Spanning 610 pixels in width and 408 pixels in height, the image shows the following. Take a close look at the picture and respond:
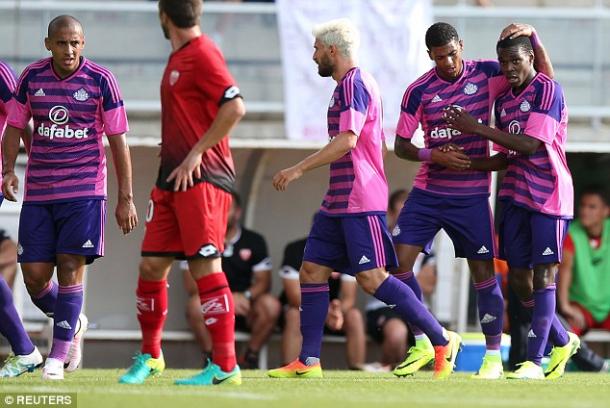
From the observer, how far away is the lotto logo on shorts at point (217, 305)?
7.64 meters

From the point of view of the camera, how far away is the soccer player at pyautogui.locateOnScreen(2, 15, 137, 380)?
28.8ft

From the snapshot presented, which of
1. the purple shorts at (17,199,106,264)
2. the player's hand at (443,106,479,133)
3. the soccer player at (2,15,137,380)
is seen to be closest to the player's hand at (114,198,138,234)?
the soccer player at (2,15,137,380)

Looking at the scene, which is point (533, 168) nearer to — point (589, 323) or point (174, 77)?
point (174, 77)

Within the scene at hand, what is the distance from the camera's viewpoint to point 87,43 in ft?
45.4

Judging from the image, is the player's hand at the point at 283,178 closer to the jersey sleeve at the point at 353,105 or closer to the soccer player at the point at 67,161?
the jersey sleeve at the point at 353,105

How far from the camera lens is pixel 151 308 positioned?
8039mm

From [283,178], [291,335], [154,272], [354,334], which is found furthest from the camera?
[354,334]

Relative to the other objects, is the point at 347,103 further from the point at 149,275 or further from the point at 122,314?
the point at 122,314

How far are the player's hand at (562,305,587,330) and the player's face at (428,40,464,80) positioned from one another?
16.7 feet

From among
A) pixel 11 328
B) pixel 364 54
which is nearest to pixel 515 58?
pixel 11 328

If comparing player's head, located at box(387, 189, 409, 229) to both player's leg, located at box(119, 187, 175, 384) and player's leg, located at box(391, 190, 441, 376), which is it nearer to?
player's leg, located at box(391, 190, 441, 376)

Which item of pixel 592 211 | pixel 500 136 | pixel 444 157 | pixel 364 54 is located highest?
pixel 364 54

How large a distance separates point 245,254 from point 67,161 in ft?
17.8

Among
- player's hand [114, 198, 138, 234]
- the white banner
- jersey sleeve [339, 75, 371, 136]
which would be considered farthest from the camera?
the white banner
